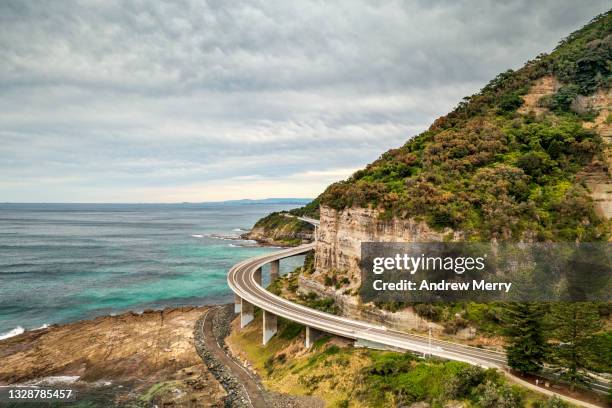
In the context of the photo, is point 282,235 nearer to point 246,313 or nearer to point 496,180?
point 246,313

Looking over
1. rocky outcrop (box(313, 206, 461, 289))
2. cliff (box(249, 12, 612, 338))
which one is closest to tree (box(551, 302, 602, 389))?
cliff (box(249, 12, 612, 338))

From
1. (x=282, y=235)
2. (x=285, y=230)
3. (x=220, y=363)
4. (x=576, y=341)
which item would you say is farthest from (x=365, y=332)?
(x=285, y=230)

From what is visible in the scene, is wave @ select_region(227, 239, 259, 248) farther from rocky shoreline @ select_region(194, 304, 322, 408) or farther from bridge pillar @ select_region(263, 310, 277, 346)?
bridge pillar @ select_region(263, 310, 277, 346)

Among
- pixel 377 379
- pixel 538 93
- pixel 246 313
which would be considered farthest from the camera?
pixel 538 93

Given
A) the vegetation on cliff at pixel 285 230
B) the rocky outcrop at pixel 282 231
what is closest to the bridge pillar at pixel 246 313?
the rocky outcrop at pixel 282 231

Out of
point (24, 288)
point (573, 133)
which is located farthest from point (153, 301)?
point (573, 133)

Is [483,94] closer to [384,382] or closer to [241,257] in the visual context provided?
[384,382]

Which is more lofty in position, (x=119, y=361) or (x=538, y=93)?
(x=538, y=93)
